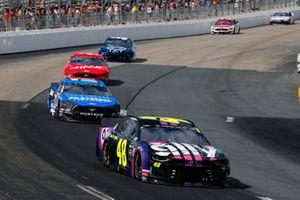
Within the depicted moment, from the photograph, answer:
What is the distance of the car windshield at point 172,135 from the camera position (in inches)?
623

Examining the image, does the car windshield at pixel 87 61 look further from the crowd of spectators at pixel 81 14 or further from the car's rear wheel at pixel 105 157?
the car's rear wheel at pixel 105 157

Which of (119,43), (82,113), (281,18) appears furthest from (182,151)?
(281,18)

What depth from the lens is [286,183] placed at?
53.4 feet

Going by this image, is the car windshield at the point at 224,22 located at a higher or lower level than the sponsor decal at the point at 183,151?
lower

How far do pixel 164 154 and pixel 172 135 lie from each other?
4.04 ft

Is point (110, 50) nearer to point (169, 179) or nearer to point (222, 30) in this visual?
point (222, 30)

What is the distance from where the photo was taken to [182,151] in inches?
590

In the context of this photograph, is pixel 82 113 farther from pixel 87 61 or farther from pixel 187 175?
pixel 87 61

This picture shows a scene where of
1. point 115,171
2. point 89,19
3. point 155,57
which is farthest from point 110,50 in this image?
point 115,171

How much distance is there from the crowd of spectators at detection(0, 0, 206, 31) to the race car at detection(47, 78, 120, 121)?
21.9 meters

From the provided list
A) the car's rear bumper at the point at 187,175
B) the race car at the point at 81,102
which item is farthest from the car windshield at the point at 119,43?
the car's rear bumper at the point at 187,175

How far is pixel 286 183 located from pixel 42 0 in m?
37.7

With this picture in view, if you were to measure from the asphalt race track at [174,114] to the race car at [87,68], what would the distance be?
937 millimetres

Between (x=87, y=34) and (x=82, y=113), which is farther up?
(x=82, y=113)
